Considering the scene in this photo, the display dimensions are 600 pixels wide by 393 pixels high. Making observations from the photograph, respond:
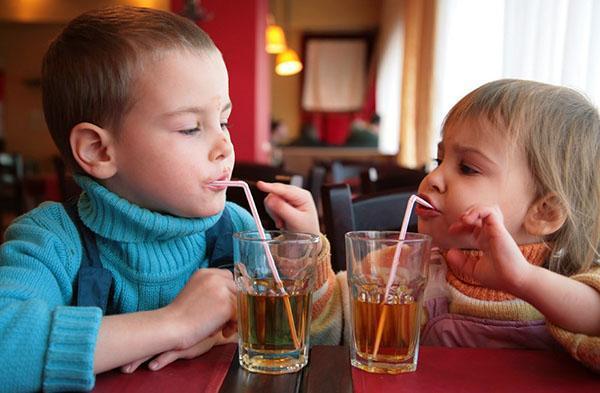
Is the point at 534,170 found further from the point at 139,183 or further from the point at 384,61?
the point at 384,61

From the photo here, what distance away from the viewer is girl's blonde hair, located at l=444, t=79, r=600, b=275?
3.28 feet

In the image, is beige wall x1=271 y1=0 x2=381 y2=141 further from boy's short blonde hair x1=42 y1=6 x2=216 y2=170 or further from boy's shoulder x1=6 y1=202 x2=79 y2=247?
boy's shoulder x1=6 y1=202 x2=79 y2=247

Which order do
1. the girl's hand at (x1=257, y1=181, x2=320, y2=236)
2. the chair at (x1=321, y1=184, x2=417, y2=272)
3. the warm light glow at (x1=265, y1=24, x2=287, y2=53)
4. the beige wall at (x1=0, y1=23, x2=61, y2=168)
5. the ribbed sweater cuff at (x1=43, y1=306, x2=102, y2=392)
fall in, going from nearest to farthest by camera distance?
the ribbed sweater cuff at (x1=43, y1=306, x2=102, y2=392), the girl's hand at (x1=257, y1=181, x2=320, y2=236), the chair at (x1=321, y1=184, x2=417, y2=272), the warm light glow at (x1=265, y1=24, x2=287, y2=53), the beige wall at (x1=0, y1=23, x2=61, y2=168)

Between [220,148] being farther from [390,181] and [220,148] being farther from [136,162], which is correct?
[390,181]

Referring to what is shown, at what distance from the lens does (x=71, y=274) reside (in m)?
0.94

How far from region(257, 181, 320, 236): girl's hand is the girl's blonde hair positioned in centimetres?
30

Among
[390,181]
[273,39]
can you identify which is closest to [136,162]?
[390,181]

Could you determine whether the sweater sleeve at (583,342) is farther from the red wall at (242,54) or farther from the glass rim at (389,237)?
the red wall at (242,54)

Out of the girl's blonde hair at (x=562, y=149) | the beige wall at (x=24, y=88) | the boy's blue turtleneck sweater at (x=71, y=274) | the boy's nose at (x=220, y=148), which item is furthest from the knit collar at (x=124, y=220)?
the beige wall at (x=24, y=88)

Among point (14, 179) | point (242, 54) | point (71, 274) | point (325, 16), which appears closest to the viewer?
point (71, 274)

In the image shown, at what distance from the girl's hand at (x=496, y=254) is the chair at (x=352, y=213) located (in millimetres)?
478

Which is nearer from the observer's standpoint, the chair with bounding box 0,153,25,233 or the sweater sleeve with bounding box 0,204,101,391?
the sweater sleeve with bounding box 0,204,101,391

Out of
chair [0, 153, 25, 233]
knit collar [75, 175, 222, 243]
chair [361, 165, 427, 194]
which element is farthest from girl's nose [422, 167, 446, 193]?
chair [0, 153, 25, 233]

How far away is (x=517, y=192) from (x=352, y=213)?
0.41m
